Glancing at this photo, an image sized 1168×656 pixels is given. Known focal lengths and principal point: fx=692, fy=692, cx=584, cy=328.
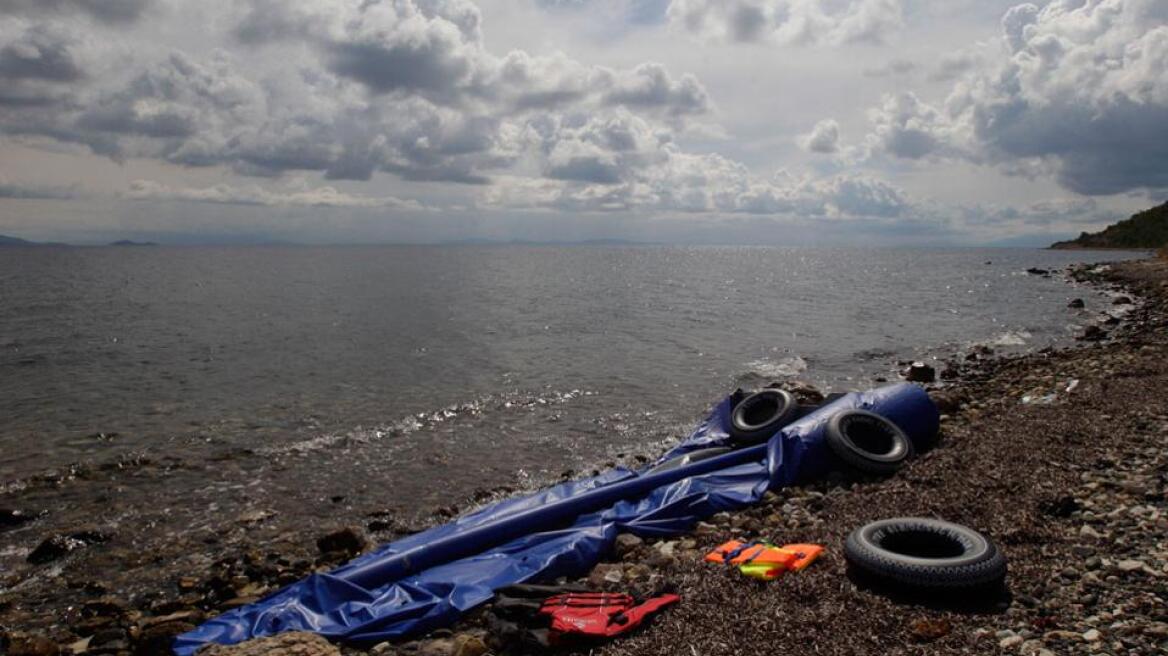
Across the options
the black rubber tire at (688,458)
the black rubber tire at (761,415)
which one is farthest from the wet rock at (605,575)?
the black rubber tire at (761,415)

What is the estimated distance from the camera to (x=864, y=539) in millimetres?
7266

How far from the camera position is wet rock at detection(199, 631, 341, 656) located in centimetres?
628

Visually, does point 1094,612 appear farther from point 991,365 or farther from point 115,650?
point 991,365

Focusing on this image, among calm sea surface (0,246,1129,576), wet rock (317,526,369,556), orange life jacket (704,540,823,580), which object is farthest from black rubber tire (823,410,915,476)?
wet rock (317,526,369,556)

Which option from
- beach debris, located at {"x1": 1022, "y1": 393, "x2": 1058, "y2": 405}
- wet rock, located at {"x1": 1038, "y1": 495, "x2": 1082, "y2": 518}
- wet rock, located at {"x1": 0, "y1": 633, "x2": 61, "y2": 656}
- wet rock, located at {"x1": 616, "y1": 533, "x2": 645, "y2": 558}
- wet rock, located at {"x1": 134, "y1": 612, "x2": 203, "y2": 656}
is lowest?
wet rock, located at {"x1": 0, "y1": 633, "x2": 61, "y2": 656}

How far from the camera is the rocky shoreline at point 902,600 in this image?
5875 millimetres

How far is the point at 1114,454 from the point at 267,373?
24.5 meters

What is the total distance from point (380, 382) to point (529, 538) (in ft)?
50.5

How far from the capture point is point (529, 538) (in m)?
9.64

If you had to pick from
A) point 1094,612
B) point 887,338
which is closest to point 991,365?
point 887,338

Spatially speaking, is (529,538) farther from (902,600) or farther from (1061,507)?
(1061,507)

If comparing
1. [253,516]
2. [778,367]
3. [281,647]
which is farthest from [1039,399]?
[253,516]

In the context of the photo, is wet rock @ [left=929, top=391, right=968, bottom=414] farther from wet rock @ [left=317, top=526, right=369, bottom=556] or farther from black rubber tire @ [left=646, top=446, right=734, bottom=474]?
wet rock @ [left=317, top=526, right=369, bottom=556]

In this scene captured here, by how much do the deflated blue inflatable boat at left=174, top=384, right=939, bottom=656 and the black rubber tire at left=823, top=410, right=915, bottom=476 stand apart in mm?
220
